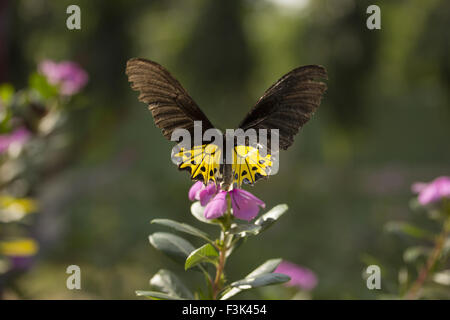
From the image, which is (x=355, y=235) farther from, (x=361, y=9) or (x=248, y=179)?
(x=248, y=179)

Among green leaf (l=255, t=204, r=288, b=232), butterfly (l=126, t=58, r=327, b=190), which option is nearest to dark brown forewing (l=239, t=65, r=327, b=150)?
butterfly (l=126, t=58, r=327, b=190)

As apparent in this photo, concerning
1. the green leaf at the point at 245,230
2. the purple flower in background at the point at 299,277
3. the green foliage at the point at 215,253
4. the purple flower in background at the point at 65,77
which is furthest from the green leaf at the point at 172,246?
the purple flower in background at the point at 299,277

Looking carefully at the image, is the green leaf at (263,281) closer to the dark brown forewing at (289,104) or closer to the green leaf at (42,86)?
the dark brown forewing at (289,104)

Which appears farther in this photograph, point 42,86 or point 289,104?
point 42,86

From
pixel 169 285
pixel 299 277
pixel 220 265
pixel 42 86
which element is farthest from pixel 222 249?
pixel 299 277

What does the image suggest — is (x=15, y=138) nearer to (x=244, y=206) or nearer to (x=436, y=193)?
(x=244, y=206)

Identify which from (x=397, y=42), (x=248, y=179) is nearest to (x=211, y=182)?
(x=248, y=179)

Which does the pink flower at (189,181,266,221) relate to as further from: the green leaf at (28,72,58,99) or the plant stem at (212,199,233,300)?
the green leaf at (28,72,58,99)
